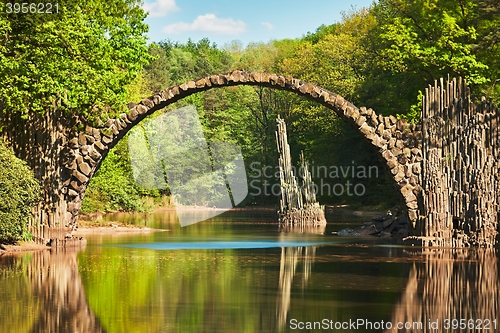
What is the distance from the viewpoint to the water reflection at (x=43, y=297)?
12.2m

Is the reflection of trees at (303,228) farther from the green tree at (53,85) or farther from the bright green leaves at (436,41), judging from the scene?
the green tree at (53,85)

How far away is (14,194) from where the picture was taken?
21.4 metres

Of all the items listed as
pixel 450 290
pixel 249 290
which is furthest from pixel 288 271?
pixel 450 290

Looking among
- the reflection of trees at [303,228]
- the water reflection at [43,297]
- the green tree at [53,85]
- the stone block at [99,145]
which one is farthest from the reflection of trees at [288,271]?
the reflection of trees at [303,228]

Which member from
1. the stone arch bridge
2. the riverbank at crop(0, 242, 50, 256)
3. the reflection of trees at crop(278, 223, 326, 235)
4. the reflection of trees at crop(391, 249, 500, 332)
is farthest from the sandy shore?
the reflection of trees at crop(391, 249, 500, 332)

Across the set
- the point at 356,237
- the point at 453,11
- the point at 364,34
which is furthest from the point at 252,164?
the point at 356,237

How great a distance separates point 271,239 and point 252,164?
50.7 metres

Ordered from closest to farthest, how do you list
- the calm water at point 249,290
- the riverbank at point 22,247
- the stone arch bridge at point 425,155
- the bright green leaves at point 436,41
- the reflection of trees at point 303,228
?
1. the calm water at point 249,290
2. the riverbank at point 22,247
3. the stone arch bridge at point 425,155
4. the reflection of trees at point 303,228
5. the bright green leaves at point 436,41

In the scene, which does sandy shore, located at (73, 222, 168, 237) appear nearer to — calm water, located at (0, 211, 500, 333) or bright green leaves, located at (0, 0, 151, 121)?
calm water, located at (0, 211, 500, 333)

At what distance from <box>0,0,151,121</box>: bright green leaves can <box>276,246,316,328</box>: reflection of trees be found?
5984 mm

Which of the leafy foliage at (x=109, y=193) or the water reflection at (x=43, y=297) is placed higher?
the leafy foliage at (x=109, y=193)

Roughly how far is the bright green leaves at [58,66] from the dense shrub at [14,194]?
154cm

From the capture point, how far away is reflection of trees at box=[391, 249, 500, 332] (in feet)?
43.4

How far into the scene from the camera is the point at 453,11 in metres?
41.4
